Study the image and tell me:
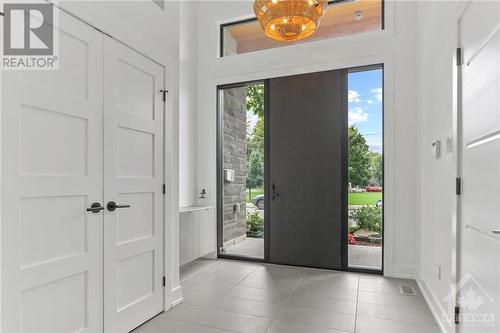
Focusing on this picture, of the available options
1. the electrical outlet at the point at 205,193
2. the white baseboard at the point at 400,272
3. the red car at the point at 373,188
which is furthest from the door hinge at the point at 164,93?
the white baseboard at the point at 400,272

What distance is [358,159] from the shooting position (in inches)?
159

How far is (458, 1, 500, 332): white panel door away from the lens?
4.98ft

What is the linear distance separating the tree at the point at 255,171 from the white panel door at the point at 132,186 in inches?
78.5

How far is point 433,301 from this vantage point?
2787 mm

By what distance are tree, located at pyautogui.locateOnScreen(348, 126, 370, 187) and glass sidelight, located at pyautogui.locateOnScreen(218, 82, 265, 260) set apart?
125 cm

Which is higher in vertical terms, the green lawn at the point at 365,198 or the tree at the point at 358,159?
the tree at the point at 358,159

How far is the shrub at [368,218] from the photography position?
3.98 m

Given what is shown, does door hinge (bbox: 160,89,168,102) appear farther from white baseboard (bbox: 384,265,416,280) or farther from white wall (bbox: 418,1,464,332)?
white baseboard (bbox: 384,265,416,280)

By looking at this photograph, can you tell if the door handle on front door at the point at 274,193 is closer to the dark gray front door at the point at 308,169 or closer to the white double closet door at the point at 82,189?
the dark gray front door at the point at 308,169

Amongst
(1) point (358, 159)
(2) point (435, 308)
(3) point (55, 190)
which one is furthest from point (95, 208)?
(1) point (358, 159)

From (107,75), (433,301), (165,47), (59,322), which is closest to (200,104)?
(165,47)

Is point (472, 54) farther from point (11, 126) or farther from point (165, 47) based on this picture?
point (11, 126)

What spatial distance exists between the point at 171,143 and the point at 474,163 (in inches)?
93.7

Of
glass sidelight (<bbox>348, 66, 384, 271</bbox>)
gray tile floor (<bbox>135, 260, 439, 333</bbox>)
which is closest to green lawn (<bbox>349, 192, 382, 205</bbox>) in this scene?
glass sidelight (<bbox>348, 66, 384, 271</bbox>)
